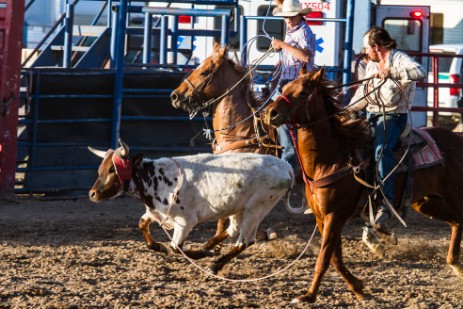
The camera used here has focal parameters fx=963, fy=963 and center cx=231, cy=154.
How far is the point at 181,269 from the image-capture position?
23.6 ft

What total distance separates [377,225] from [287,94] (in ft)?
4.32

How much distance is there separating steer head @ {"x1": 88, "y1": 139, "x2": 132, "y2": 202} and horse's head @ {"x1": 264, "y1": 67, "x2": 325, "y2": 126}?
133 cm

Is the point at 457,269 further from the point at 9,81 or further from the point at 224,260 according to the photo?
the point at 9,81

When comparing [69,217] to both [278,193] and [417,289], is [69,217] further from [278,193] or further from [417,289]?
[417,289]

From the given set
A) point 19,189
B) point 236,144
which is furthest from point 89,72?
point 236,144

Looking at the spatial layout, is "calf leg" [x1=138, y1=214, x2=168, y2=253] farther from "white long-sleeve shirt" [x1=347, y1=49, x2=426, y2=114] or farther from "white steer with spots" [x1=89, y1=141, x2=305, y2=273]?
"white long-sleeve shirt" [x1=347, y1=49, x2=426, y2=114]

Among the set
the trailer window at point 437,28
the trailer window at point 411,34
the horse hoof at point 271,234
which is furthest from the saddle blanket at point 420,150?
the trailer window at point 437,28

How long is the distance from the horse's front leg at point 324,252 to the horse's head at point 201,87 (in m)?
2.07

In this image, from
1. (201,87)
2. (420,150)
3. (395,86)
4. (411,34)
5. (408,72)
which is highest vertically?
(411,34)

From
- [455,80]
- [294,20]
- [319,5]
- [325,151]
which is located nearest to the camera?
[325,151]

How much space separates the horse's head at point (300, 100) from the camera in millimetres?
6355

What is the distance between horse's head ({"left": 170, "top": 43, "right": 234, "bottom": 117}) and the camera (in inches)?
328

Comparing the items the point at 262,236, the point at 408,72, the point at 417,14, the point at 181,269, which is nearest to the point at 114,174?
the point at 181,269

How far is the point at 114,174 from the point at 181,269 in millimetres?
869
